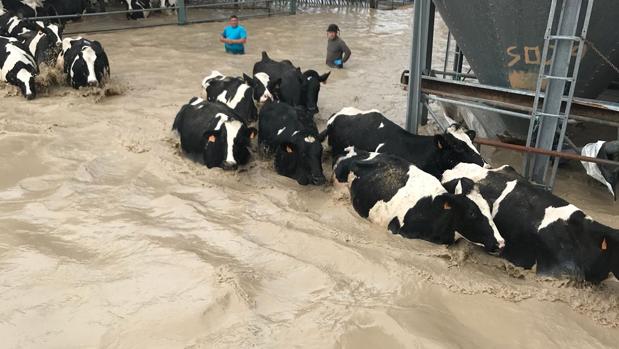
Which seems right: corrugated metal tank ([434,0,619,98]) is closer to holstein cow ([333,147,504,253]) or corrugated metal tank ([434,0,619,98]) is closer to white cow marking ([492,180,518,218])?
white cow marking ([492,180,518,218])

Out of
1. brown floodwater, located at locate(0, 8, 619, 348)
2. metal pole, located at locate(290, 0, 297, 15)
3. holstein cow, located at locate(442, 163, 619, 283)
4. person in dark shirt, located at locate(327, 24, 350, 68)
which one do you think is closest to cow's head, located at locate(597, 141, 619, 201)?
brown floodwater, located at locate(0, 8, 619, 348)

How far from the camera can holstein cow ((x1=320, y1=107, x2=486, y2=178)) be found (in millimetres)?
5691

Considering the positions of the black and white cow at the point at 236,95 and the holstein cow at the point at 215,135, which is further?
the black and white cow at the point at 236,95

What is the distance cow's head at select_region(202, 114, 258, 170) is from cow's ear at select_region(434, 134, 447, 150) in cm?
206

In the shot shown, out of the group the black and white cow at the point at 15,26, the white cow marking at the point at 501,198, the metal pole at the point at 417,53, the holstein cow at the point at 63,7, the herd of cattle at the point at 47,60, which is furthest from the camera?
the holstein cow at the point at 63,7

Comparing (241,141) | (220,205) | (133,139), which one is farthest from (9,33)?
(220,205)

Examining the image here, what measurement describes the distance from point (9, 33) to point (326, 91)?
6.59 metres

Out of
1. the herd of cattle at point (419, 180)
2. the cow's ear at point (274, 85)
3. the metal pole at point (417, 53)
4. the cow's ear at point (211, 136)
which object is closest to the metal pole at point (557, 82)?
the herd of cattle at point (419, 180)

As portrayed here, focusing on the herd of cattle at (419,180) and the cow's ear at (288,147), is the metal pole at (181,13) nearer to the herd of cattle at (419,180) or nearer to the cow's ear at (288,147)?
the herd of cattle at (419,180)

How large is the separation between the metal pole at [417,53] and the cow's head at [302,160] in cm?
145

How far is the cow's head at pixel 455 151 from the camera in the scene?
5648 mm

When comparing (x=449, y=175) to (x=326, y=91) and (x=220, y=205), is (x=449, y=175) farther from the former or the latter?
(x=326, y=91)

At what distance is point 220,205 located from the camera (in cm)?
516

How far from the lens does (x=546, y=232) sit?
436 centimetres
